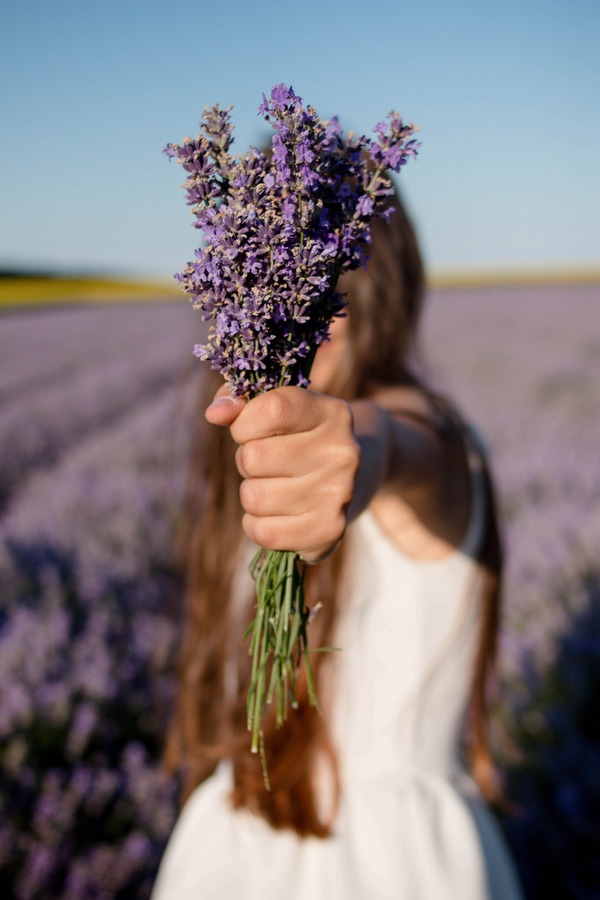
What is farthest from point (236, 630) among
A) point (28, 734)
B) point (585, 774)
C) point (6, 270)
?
point (6, 270)

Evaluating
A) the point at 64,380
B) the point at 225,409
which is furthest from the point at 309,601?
the point at 64,380

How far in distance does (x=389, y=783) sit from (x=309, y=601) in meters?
0.51

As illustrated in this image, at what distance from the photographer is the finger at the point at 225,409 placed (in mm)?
647

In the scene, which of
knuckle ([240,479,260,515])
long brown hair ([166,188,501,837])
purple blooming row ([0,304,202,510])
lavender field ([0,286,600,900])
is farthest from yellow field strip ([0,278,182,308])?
knuckle ([240,479,260,515])

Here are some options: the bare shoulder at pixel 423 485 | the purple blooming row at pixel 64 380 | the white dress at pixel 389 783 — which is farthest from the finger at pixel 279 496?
the purple blooming row at pixel 64 380

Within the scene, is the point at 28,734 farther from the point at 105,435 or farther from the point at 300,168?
the point at 105,435

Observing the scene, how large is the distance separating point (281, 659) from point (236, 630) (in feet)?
4.15

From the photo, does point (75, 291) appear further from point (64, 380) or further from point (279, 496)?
point (279, 496)

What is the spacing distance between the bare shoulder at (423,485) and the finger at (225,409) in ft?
1.60

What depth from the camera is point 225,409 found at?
2.13 feet

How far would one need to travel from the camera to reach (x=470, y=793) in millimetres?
1726

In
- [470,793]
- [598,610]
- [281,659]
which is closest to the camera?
[281,659]

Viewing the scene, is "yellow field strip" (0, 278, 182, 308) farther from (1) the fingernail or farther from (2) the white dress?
(1) the fingernail

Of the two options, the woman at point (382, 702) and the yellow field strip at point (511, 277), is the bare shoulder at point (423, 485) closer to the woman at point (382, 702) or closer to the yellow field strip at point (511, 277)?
the woman at point (382, 702)
